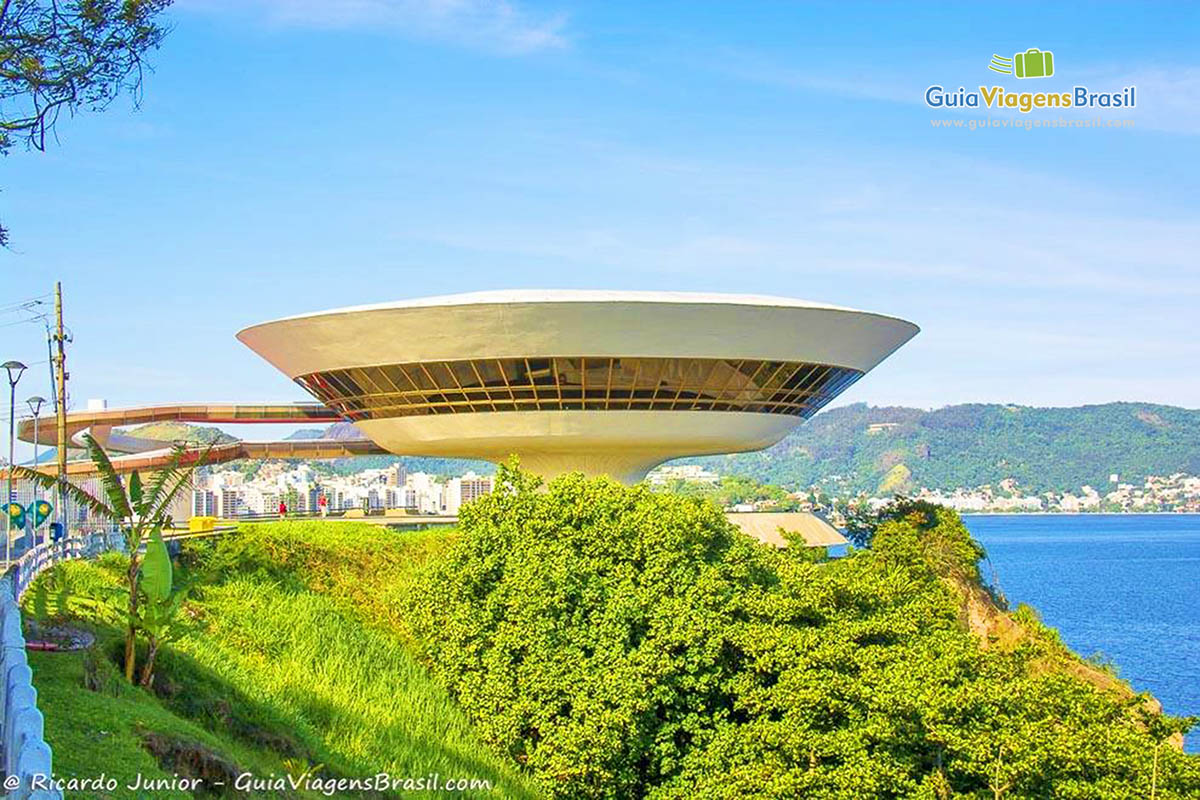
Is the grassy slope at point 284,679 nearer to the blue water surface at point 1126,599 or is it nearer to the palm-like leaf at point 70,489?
the palm-like leaf at point 70,489

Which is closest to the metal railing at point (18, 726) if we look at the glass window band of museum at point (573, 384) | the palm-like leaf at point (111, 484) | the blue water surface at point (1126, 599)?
the palm-like leaf at point (111, 484)

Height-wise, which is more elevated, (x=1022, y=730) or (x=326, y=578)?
(x=326, y=578)

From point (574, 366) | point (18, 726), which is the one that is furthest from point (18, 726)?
point (574, 366)

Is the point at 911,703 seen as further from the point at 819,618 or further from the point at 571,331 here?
the point at 571,331

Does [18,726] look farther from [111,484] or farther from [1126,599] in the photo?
[1126,599]

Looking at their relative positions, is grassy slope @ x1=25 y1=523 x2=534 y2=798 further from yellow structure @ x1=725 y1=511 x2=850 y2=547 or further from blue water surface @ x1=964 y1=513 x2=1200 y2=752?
blue water surface @ x1=964 y1=513 x2=1200 y2=752

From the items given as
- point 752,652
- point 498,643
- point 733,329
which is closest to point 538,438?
point 733,329
